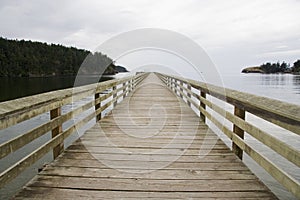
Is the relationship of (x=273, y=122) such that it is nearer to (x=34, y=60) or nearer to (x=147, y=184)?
(x=147, y=184)

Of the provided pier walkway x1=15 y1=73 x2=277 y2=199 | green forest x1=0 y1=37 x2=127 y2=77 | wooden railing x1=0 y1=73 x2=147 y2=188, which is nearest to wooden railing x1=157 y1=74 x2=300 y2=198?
pier walkway x1=15 y1=73 x2=277 y2=199

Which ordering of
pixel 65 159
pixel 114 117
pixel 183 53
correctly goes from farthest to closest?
pixel 183 53, pixel 114 117, pixel 65 159

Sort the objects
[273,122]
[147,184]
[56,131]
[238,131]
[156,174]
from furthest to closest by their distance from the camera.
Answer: [238,131] < [56,131] < [156,174] < [147,184] < [273,122]

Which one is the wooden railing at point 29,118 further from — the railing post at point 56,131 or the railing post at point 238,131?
the railing post at point 238,131

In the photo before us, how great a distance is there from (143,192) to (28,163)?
0.89 m

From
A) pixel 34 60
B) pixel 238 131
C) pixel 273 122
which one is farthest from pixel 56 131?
pixel 34 60

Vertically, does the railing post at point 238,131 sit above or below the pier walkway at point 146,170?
above

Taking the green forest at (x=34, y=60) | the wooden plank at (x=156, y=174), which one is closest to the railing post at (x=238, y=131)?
the wooden plank at (x=156, y=174)

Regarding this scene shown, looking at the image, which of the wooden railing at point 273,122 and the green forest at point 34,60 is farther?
the green forest at point 34,60

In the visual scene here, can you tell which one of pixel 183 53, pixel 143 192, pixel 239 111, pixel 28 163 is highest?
pixel 183 53

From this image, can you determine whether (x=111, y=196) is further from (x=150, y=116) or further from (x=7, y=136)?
(x=7, y=136)

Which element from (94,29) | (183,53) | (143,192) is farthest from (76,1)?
(143,192)

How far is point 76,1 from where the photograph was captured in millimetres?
11023

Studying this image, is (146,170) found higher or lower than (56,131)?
lower
